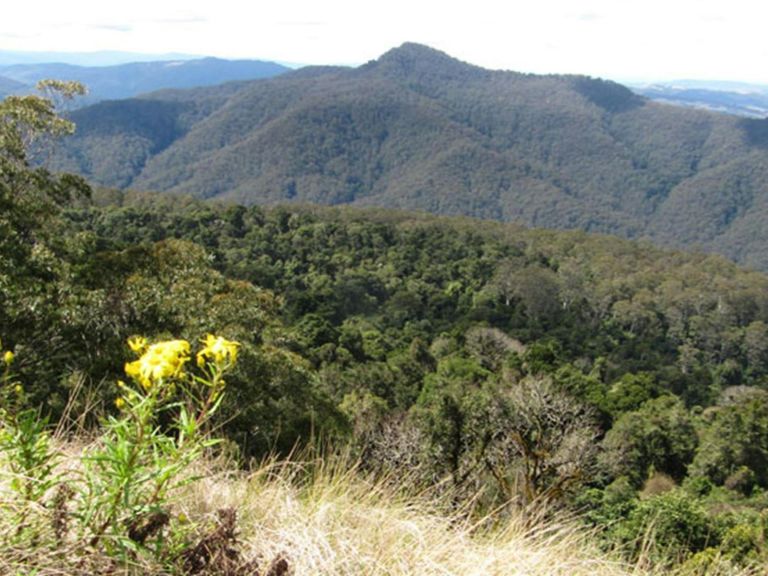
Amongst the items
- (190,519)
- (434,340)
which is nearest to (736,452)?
(434,340)

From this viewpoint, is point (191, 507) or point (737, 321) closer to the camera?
point (191, 507)

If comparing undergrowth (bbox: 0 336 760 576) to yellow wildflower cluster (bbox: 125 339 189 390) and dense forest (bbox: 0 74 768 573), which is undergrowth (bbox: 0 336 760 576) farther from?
dense forest (bbox: 0 74 768 573)

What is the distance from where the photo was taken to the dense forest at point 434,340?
21.1 ft

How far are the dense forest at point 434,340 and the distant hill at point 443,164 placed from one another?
7789cm

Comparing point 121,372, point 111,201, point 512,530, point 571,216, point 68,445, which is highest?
point 68,445

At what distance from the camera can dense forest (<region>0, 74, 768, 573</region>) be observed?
6438 mm

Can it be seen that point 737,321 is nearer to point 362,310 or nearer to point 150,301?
point 362,310

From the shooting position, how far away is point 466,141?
16400 cm

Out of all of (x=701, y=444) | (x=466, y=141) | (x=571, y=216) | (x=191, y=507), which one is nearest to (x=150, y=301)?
(x=191, y=507)

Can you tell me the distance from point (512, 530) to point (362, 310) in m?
38.7

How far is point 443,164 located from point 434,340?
403 feet

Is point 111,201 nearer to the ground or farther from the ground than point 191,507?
nearer to the ground

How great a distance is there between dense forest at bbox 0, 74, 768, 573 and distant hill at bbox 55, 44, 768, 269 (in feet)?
256

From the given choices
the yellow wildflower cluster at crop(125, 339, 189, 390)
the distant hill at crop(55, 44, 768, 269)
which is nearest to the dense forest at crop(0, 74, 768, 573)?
the yellow wildflower cluster at crop(125, 339, 189, 390)
